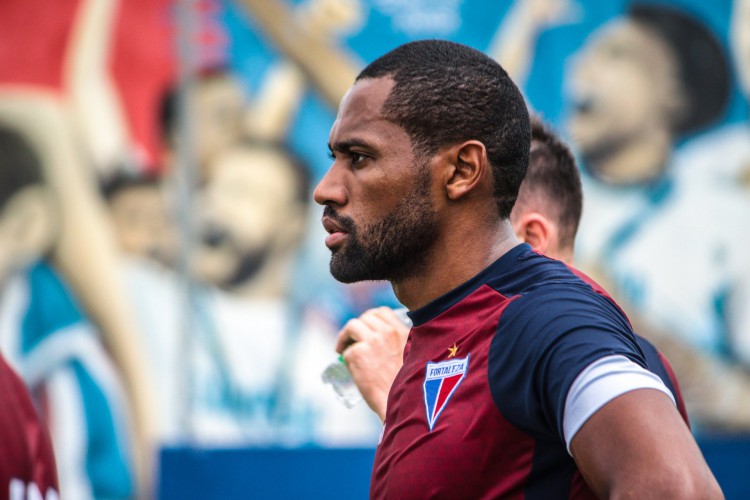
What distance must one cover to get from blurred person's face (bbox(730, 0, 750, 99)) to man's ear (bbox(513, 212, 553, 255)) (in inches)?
204

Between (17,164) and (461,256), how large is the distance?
6248mm

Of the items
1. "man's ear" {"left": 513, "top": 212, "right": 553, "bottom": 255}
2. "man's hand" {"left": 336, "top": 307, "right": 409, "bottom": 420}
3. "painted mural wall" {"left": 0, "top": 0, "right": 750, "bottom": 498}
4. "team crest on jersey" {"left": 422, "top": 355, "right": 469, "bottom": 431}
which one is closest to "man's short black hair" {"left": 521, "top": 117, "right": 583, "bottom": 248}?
"man's ear" {"left": 513, "top": 212, "right": 553, "bottom": 255}

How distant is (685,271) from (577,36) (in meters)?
1.87

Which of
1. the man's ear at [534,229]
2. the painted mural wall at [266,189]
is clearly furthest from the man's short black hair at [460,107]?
the painted mural wall at [266,189]

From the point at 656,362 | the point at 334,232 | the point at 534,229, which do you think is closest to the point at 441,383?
the point at 334,232

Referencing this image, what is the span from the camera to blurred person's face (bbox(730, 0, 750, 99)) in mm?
7172

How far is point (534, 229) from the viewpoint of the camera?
2.63 metres

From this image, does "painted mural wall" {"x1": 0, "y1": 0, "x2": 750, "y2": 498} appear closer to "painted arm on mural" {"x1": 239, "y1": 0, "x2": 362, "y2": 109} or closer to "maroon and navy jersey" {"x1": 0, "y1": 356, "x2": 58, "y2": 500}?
"painted arm on mural" {"x1": 239, "y1": 0, "x2": 362, "y2": 109}

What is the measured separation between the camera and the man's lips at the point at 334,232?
1762mm

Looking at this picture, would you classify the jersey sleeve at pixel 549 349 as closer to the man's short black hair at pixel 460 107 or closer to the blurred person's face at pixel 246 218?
the man's short black hair at pixel 460 107

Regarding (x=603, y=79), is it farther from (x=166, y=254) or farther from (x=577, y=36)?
(x=166, y=254)

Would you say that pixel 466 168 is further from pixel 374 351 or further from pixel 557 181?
pixel 557 181

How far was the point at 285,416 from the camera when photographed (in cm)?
677

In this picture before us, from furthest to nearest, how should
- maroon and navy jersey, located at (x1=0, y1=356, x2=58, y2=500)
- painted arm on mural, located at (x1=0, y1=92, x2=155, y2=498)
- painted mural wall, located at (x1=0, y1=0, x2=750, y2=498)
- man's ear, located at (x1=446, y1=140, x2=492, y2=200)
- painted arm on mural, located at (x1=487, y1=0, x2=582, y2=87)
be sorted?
1. painted arm on mural, located at (x1=487, y1=0, x2=582, y2=87)
2. painted arm on mural, located at (x1=0, y1=92, x2=155, y2=498)
3. painted mural wall, located at (x1=0, y1=0, x2=750, y2=498)
4. maroon and navy jersey, located at (x1=0, y1=356, x2=58, y2=500)
5. man's ear, located at (x1=446, y1=140, x2=492, y2=200)
